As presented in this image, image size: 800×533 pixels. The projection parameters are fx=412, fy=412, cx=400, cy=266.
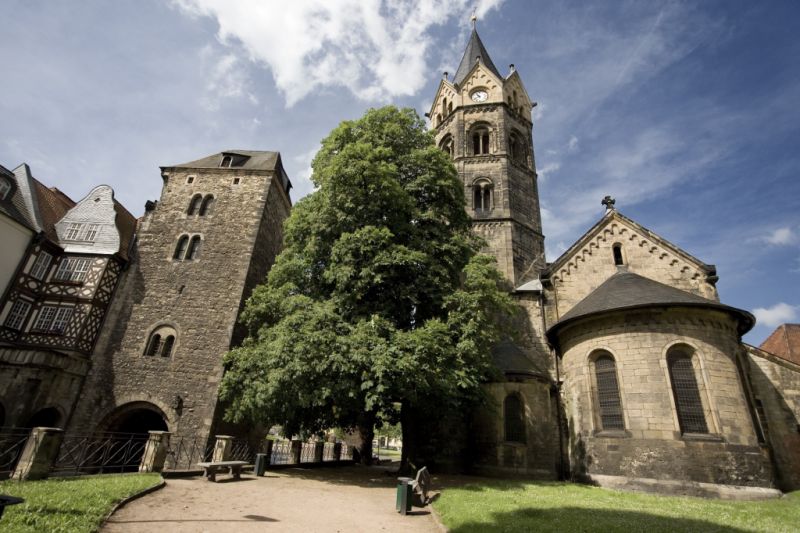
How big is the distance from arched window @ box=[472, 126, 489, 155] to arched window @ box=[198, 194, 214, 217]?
17657 millimetres

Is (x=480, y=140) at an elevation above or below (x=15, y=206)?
above

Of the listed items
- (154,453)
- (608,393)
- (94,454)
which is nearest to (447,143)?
(608,393)

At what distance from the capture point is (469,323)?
13.8 m

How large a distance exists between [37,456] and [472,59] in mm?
Result: 37357

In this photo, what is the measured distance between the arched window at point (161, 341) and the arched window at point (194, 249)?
3.76m

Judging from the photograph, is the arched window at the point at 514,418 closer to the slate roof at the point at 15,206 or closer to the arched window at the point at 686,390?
the arched window at the point at 686,390

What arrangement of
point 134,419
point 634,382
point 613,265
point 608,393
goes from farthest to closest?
1. point 613,265
2. point 134,419
3. point 608,393
4. point 634,382

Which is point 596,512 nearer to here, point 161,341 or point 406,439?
point 406,439

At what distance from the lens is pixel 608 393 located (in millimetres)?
14883

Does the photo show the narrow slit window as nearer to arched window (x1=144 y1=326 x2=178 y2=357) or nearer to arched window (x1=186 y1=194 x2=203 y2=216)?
arched window (x1=144 y1=326 x2=178 y2=357)

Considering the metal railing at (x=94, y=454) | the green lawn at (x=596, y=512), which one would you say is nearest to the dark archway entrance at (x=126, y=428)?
the metal railing at (x=94, y=454)

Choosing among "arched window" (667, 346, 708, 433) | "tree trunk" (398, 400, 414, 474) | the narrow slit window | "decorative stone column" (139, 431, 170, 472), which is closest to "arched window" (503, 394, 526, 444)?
"tree trunk" (398, 400, 414, 474)

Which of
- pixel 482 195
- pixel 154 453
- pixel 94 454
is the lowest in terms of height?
pixel 94 454

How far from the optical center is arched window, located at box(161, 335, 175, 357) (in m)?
18.2
